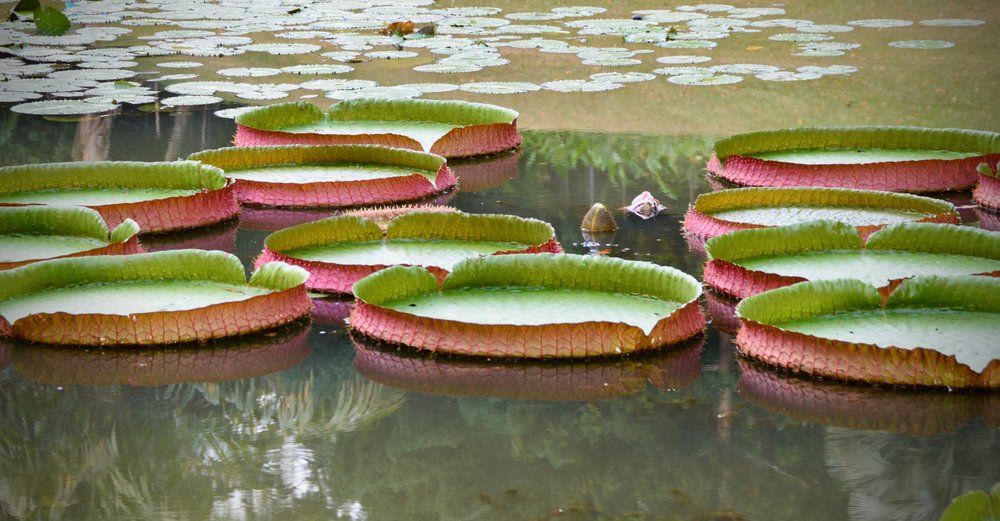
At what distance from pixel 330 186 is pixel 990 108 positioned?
Result: 4.25 metres

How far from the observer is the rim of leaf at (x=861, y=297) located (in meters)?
3.91

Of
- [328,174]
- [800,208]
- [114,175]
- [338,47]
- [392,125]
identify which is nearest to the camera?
[800,208]

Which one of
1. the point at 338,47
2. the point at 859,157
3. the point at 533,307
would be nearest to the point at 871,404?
the point at 533,307

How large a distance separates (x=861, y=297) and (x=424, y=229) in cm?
159

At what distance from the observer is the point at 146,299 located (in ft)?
13.8

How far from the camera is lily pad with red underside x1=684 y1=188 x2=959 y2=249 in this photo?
5.29 metres

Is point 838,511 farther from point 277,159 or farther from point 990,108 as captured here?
point 990,108

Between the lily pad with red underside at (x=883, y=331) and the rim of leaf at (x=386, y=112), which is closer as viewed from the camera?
the lily pad with red underside at (x=883, y=331)

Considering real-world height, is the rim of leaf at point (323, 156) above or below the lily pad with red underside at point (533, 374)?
below

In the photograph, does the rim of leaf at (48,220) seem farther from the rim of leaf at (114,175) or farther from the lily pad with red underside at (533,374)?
the lily pad with red underside at (533,374)

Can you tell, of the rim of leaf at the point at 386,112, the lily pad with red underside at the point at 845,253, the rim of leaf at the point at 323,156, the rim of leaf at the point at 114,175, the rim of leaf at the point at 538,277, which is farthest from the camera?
the rim of leaf at the point at 386,112

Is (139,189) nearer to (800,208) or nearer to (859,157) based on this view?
(800,208)

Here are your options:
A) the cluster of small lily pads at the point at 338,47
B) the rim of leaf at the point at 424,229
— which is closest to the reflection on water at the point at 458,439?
the rim of leaf at the point at 424,229

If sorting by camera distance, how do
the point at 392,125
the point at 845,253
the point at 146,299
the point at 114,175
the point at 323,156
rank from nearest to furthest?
the point at 146,299, the point at 845,253, the point at 114,175, the point at 323,156, the point at 392,125
